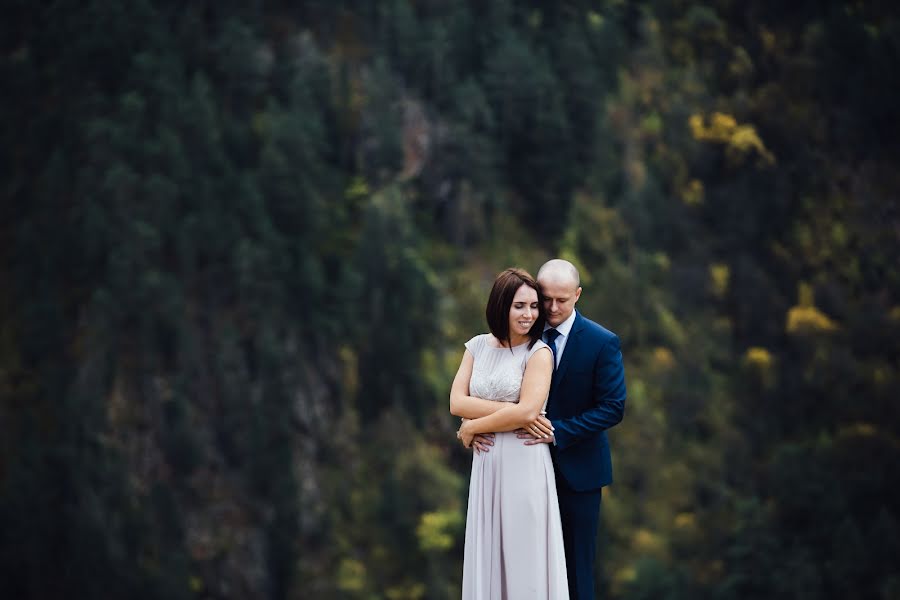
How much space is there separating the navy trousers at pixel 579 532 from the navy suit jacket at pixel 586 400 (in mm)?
60

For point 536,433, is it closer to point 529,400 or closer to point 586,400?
point 529,400

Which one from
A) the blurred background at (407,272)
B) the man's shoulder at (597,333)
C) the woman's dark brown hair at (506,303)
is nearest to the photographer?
the woman's dark brown hair at (506,303)

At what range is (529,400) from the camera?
364 cm

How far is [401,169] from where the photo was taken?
29656 millimetres

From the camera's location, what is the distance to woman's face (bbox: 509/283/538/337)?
3648 millimetres

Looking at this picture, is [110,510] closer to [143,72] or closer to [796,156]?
[143,72]

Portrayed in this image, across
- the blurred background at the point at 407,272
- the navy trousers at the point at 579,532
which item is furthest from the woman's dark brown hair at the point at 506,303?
the blurred background at the point at 407,272

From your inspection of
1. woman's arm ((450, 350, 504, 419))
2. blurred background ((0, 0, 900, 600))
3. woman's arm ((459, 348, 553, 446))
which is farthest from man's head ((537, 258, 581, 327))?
blurred background ((0, 0, 900, 600))

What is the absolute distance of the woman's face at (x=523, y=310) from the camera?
→ 12.0 feet

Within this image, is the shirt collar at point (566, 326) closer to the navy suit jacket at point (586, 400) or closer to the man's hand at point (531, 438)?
the navy suit jacket at point (586, 400)

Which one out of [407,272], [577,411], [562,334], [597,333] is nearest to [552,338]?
[562,334]

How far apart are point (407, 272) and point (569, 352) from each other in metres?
23.8

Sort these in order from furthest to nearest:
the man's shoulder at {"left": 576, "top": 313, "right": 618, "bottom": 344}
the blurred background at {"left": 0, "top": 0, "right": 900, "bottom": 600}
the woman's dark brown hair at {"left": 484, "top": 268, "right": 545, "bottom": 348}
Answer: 1. the blurred background at {"left": 0, "top": 0, "right": 900, "bottom": 600}
2. the man's shoulder at {"left": 576, "top": 313, "right": 618, "bottom": 344}
3. the woman's dark brown hair at {"left": 484, "top": 268, "right": 545, "bottom": 348}

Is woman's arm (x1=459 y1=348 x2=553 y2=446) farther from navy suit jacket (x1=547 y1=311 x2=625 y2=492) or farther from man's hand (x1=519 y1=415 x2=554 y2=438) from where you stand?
navy suit jacket (x1=547 y1=311 x2=625 y2=492)
